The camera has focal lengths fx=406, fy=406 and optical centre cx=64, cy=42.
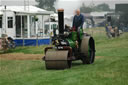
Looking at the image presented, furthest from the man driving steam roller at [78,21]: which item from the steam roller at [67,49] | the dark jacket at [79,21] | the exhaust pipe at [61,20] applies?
the exhaust pipe at [61,20]

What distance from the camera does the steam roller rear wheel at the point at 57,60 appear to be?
49.1ft

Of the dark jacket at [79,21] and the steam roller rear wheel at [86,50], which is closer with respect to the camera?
the steam roller rear wheel at [86,50]

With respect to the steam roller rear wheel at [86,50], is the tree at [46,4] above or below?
→ above

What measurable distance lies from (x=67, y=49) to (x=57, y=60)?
2.41 feet

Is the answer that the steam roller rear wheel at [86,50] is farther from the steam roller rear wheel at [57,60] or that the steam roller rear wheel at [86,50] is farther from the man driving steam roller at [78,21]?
the steam roller rear wheel at [57,60]

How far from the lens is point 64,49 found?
1552 centimetres

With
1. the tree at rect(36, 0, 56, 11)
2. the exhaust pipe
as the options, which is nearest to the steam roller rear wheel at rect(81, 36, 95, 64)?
the exhaust pipe

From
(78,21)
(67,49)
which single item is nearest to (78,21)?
(78,21)

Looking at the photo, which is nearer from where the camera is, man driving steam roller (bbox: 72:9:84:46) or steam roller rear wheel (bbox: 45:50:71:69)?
steam roller rear wheel (bbox: 45:50:71:69)

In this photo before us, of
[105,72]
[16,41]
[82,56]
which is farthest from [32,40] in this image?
[105,72]

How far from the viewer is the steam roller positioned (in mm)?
15039

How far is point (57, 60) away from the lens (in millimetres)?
14969

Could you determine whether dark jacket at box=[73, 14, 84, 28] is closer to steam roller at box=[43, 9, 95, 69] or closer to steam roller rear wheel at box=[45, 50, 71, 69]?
steam roller at box=[43, 9, 95, 69]

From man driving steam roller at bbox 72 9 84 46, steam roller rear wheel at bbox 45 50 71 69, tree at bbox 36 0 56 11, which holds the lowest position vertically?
steam roller rear wheel at bbox 45 50 71 69
